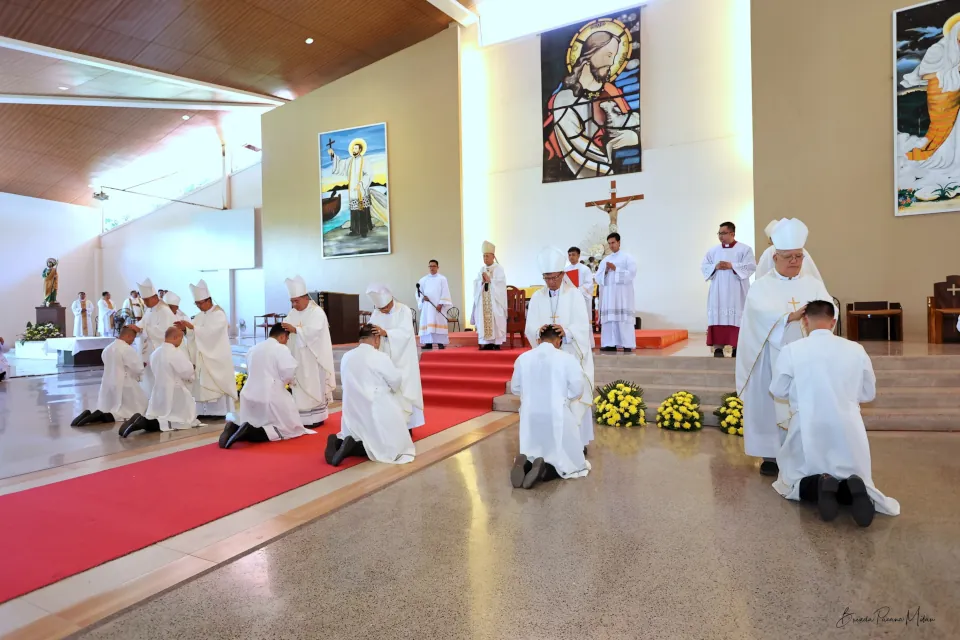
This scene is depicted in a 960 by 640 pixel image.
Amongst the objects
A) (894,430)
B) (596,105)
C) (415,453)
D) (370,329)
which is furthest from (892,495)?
(596,105)

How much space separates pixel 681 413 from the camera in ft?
19.7

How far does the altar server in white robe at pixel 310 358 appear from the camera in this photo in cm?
651

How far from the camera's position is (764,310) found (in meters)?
4.20

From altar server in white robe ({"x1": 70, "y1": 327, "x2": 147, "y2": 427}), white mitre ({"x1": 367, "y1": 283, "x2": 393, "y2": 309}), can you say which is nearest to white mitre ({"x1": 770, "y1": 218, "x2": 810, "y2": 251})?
white mitre ({"x1": 367, "y1": 283, "x2": 393, "y2": 309})

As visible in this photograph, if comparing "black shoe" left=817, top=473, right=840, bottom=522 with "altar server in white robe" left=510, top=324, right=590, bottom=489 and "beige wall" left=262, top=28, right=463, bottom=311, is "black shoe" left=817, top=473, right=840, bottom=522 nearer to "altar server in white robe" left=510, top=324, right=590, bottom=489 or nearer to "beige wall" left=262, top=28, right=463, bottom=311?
"altar server in white robe" left=510, top=324, right=590, bottom=489

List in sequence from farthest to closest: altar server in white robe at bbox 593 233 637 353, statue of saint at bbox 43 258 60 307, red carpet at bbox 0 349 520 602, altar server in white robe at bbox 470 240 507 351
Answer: statue of saint at bbox 43 258 60 307
altar server in white robe at bbox 470 240 507 351
altar server in white robe at bbox 593 233 637 353
red carpet at bbox 0 349 520 602

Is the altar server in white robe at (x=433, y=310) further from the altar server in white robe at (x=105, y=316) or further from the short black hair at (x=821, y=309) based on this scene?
the altar server in white robe at (x=105, y=316)

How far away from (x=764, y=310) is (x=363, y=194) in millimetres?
12425

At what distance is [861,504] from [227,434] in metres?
5.22

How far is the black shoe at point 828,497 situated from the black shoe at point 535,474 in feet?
5.69

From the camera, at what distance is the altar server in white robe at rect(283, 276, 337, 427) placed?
6.51m

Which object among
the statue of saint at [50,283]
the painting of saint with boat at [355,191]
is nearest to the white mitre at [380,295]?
the painting of saint with boat at [355,191]

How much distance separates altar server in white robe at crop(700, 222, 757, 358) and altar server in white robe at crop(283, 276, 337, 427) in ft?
15.7

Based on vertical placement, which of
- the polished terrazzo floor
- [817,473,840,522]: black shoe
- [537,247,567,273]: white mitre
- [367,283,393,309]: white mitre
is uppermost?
[537,247,567,273]: white mitre
